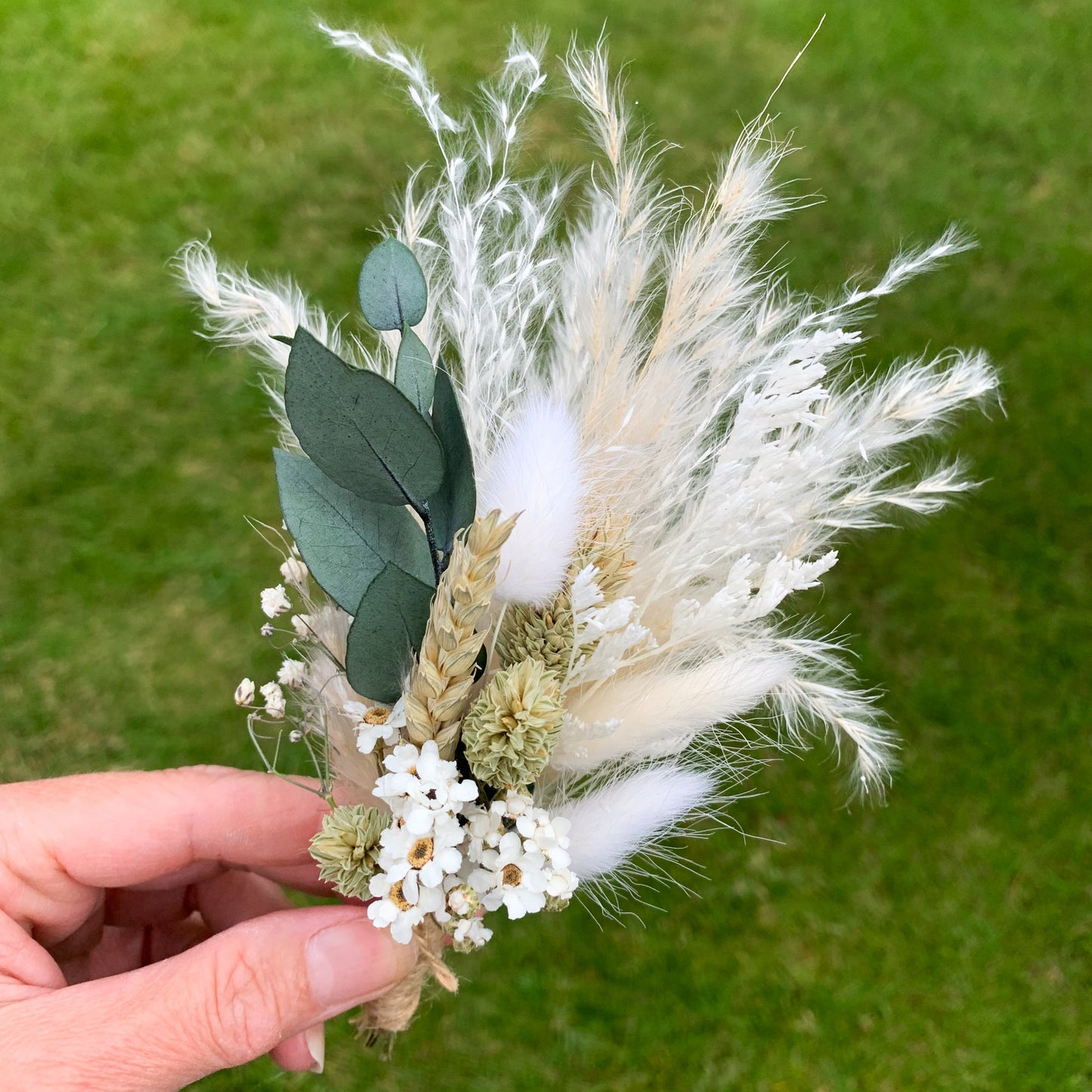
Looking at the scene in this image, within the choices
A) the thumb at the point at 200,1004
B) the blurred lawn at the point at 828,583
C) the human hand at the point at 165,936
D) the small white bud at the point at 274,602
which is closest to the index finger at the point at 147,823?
the human hand at the point at 165,936

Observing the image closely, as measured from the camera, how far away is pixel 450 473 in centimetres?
62

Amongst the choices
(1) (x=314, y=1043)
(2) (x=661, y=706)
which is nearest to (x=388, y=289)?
(2) (x=661, y=706)

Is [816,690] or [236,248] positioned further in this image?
[236,248]

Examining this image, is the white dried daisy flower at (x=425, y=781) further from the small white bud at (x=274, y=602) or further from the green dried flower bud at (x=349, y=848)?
the small white bud at (x=274, y=602)

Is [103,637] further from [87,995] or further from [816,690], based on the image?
[816,690]

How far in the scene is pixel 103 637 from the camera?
1.93m

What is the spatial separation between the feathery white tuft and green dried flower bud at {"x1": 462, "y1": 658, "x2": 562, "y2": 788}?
11 centimetres

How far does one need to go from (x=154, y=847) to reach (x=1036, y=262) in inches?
96.5

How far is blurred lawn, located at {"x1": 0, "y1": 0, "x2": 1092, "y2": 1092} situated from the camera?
164 centimetres

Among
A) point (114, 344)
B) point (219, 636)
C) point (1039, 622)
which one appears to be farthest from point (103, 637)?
point (1039, 622)

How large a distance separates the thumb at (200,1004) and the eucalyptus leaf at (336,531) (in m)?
0.36

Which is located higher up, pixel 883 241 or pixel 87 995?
pixel 883 241

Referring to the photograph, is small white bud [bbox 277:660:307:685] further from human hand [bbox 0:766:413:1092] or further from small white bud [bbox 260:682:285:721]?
human hand [bbox 0:766:413:1092]

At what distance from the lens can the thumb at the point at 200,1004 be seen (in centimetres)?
76
